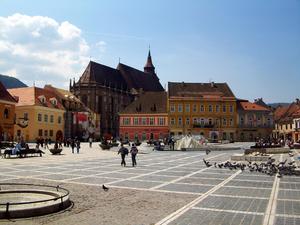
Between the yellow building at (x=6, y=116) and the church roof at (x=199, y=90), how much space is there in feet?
108

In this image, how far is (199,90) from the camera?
256 ft

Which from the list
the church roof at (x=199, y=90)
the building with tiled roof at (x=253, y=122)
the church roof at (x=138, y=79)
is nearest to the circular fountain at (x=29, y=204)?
the church roof at (x=199, y=90)

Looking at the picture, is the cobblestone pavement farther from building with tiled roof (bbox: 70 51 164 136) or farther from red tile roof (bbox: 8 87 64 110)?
building with tiled roof (bbox: 70 51 164 136)

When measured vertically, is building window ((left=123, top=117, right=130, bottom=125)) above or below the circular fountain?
above

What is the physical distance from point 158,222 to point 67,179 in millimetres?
8470

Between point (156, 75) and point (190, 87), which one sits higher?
point (156, 75)

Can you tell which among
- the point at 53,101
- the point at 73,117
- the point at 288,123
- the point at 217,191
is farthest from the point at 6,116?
the point at 288,123

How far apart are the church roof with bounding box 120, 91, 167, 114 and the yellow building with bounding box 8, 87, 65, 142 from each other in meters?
14.7

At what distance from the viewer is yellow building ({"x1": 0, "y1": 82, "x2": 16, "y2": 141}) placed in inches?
2035

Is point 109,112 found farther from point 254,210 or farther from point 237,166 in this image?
point 254,210

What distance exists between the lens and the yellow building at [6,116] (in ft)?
170

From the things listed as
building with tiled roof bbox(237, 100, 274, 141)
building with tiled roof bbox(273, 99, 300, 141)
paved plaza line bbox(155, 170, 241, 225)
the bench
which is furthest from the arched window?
building with tiled roof bbox(273, 99, 300, 141)

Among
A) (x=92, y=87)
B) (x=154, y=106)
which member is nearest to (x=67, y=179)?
(x=154, y=106)

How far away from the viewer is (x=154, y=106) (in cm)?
7862
